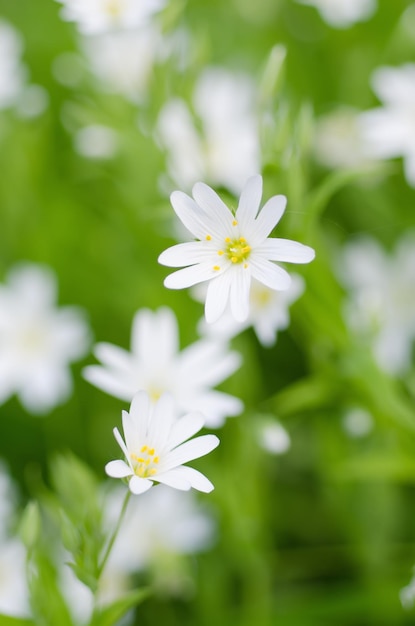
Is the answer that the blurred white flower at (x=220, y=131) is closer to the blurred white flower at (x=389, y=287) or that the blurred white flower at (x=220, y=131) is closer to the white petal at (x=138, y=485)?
the blurred white flower at (x=389, y=287)

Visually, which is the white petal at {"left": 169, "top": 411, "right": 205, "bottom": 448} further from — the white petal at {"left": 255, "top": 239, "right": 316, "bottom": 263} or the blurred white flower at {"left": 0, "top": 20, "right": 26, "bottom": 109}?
the blurred white flower at {"left": 0, "top": 20, "right": 26, "bottom": 109}

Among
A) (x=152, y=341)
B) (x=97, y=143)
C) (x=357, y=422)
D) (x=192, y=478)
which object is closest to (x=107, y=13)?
(x=97, y=143)

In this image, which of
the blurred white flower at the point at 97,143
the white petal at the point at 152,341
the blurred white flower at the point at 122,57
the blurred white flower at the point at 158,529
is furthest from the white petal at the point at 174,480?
the blurred white flower at the point at 122,57

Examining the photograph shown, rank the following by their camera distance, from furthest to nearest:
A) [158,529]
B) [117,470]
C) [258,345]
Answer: [258,345]
[158,529]
[117,470]

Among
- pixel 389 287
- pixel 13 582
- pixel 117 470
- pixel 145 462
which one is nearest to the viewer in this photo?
pixel 117 470

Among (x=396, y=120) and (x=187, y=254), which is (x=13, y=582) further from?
(x=396, y=120)

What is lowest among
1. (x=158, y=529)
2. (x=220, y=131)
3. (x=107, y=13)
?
(x=158, y=529)
